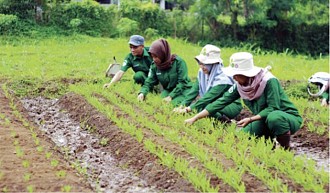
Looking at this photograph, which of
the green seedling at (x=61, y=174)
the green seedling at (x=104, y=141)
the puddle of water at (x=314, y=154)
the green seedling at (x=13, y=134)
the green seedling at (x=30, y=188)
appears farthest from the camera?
the green seedling at (x=104, y=141)

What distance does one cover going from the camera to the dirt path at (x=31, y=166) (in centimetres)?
421

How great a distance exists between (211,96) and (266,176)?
2.17 m

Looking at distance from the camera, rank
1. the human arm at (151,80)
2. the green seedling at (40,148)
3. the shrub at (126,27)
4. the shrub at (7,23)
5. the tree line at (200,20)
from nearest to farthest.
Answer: the green seedling at (40,148) < the human arm at (151,80) < the shrub at (7,23) < the tree line at (200,20) < the shrub at (126,27)

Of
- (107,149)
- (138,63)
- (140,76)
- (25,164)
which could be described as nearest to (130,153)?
(107,149)

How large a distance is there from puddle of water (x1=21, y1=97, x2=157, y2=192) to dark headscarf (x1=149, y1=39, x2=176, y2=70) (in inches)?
55.6

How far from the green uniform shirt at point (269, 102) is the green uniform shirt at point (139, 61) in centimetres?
313

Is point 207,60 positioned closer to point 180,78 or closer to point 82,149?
point 180,78

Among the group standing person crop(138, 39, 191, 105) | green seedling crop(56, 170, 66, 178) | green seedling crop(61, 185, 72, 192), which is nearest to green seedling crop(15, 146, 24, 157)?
green seedling crop(56, 170, 66, 178)

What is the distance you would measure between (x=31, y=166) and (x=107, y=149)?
123 centimetres

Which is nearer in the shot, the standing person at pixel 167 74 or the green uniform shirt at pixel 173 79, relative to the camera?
the standing person at pixel 167 74

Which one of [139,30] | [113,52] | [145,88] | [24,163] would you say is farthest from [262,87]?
[139,30]

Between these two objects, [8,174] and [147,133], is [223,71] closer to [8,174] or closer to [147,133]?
[147,133]

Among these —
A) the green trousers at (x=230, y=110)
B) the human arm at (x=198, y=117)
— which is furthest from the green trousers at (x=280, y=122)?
the green trousers at (x=230, y=110)

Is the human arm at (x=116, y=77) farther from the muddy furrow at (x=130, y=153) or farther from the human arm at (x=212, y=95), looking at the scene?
the human arm at (x=212, y=95)
